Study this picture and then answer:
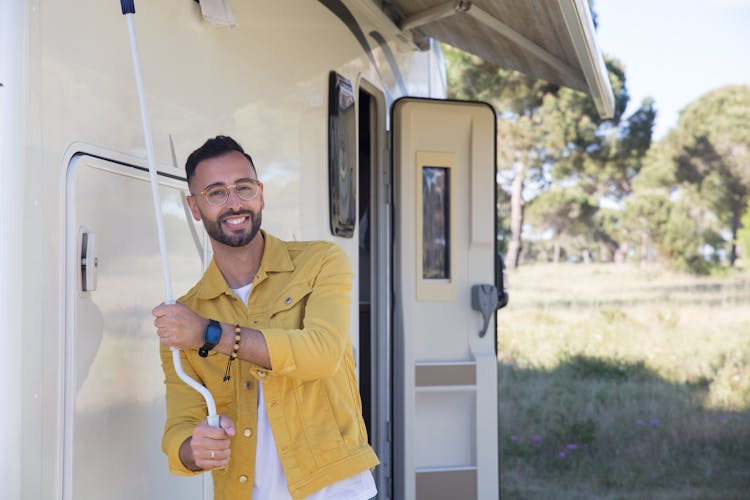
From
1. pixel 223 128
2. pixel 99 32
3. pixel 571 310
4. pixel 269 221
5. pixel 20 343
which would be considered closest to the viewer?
pixel 20 343

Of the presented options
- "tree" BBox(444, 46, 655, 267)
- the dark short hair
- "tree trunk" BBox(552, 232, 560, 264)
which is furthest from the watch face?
"tree trunk" BBox(552, 232, 560, 264)

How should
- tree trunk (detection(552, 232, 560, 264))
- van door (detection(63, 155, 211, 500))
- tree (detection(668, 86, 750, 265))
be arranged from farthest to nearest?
tree trunk (detection(552, 232, 560, 264)), tree (detection(668, 86, 750, 265)), van door (detection(63, 155, 211, 500))

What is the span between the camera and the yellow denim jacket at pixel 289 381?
201 cm

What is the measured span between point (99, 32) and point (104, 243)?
0.46 meters

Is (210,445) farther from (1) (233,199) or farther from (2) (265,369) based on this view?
(1) (233,199)

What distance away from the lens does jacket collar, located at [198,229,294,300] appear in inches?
83.7

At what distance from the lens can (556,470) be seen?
6.91m

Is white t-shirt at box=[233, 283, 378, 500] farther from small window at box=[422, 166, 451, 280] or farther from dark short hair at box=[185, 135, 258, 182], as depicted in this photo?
small window at box=[422, 166, 451, 280]

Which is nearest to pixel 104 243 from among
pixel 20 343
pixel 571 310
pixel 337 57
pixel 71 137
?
pixel 71 137

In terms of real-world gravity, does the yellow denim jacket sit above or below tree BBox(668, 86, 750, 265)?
below

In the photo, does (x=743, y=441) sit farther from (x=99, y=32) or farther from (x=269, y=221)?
(x=99, y=32)

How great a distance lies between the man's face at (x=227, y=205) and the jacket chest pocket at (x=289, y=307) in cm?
15

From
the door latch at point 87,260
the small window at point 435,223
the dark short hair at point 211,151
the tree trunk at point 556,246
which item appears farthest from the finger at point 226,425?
the tree trunk at point 556,246

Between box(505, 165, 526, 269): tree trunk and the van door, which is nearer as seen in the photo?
the van door
